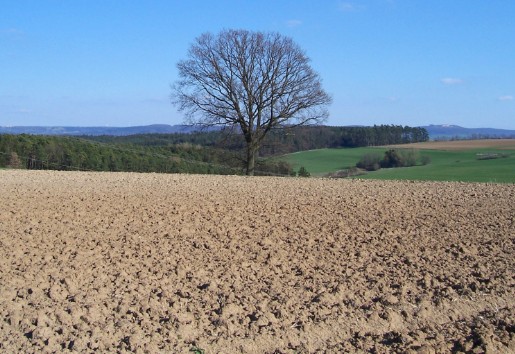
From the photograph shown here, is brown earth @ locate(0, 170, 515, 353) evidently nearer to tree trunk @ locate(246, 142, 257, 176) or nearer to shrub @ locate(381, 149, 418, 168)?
tree trunk @ locate(246, 142, 257, 176)

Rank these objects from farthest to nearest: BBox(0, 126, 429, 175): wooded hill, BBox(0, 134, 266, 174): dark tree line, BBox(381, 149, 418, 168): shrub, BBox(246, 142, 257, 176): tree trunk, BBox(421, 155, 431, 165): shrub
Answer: BBox(421, 155, 431, 165): shrub
BBox(381, 149, 418, 168): shrub
BBox(0, 134, 266, 174): dark tree line
BBox(0, 126, 429, 175): wooded hill
BBox(246, 142, 257, 176): tree trunk

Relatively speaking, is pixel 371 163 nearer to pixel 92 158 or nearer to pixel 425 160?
pixel 425 160

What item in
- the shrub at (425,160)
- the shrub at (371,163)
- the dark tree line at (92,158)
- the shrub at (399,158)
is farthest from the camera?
the shrub at (425,160)

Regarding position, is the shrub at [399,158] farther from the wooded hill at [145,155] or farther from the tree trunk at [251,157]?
the tree trunk at [251,157]

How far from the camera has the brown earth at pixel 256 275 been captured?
565 cm

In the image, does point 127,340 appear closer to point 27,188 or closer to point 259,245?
point 259,245

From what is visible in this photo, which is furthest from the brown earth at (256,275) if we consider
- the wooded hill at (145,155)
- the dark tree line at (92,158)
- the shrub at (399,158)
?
the shrub at (399,158)

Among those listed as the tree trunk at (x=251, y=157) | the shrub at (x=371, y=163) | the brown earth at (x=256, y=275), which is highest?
the tree trunk at (x=251, y=157)

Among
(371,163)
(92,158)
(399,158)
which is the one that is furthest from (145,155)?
(399,158)

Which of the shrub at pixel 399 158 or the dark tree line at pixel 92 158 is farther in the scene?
the shrub at pixel 399 158

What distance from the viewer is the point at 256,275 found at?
7.68m

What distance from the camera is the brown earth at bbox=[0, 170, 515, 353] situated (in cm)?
565

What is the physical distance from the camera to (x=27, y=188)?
16.4m

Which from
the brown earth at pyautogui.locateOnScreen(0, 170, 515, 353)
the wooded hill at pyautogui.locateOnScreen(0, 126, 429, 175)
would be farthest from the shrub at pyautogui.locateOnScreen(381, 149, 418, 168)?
the brown earth at pyautogui.locateOnScreen(0, 170, 515, 353)
